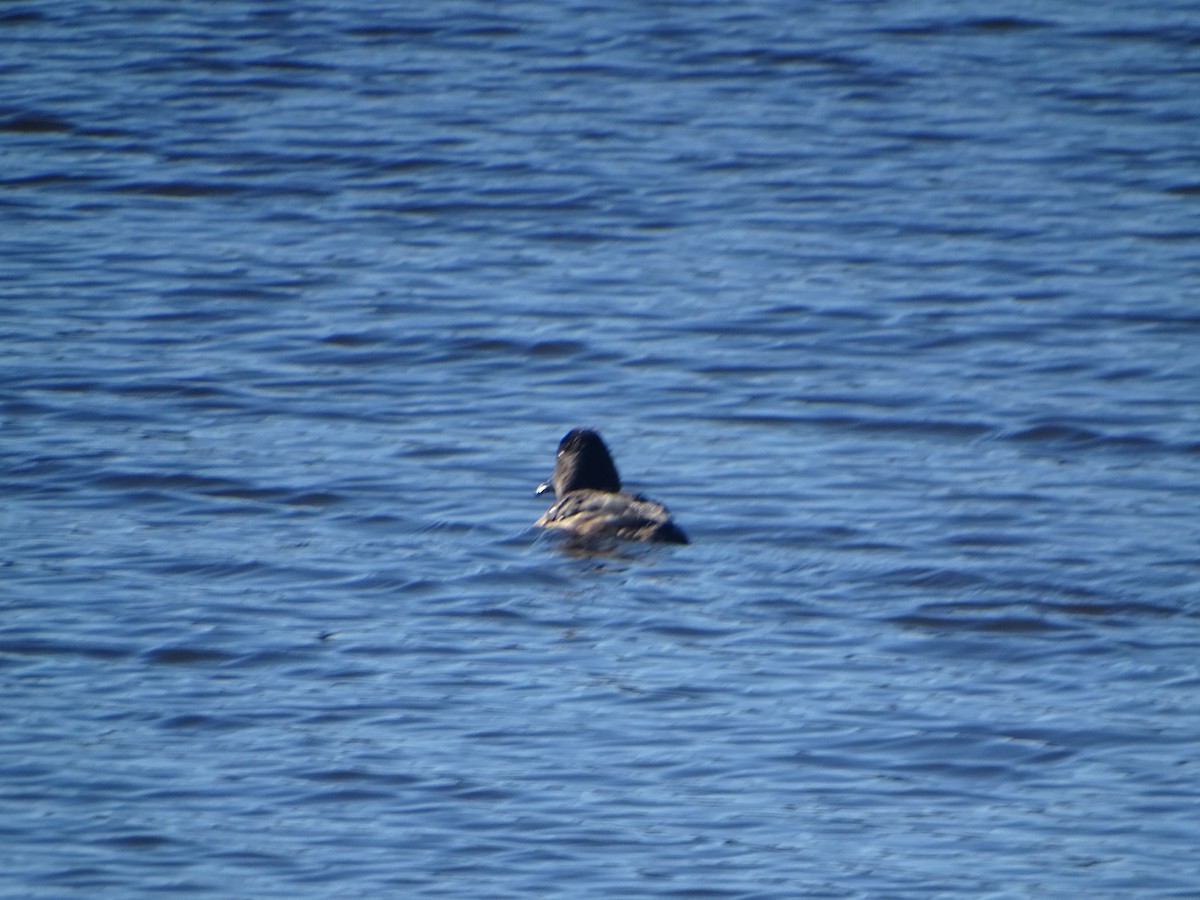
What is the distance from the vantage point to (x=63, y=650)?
379 inches

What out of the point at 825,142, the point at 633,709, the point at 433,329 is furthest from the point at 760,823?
the point at 825,142

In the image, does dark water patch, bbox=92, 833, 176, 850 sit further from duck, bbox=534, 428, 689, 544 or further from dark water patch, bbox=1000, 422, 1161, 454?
dark water patch, bbox=1000, 422, 1161, 454

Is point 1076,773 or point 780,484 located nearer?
point 1076,773

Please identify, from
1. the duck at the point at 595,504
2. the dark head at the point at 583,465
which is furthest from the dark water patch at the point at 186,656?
the dark head at the point at 583,465

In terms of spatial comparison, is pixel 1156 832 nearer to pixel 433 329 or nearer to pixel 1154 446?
pixel 1154 446

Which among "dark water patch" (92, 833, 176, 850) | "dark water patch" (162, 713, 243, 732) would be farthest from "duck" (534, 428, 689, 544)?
"dark water patch" (92, 833, 176, 850)

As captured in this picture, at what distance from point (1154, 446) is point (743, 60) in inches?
412

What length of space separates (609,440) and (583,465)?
147 centimetres

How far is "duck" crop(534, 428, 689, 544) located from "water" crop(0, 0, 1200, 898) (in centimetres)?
20

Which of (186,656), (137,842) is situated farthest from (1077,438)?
(137,842)

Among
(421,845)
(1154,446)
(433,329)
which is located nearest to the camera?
(421,845)

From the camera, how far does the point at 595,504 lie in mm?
11344

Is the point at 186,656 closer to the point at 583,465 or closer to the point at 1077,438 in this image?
the point at 583,465

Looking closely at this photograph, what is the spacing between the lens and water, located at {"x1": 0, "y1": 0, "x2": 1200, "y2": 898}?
8008mm
